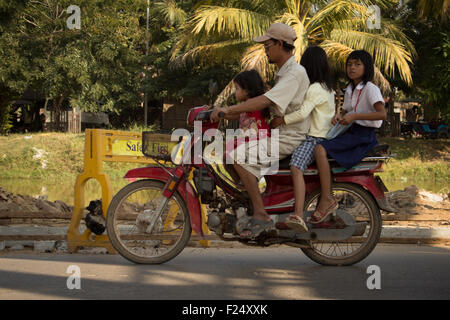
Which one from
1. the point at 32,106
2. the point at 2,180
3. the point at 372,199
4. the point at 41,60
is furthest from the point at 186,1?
the point at 372,199

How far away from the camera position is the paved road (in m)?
5.26

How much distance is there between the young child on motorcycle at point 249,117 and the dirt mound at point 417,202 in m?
4.72

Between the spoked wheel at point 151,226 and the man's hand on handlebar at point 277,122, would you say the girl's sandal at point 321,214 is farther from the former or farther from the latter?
the spoked wheel at point 151,226

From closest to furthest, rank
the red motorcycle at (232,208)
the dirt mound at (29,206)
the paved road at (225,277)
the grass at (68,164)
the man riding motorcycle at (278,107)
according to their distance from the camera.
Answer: the paved road at (225,277) < the man riding motorcycle at (278,107) < the red motorcycle at (232,208) < the dirt mound at (29,206) < the grass at (68,164)

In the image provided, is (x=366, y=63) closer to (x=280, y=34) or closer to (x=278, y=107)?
(x=280, y=34)

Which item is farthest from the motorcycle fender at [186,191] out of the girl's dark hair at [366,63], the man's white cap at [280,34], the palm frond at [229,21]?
the palm frond at [229,21]

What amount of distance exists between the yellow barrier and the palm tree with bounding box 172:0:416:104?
45.1 ft

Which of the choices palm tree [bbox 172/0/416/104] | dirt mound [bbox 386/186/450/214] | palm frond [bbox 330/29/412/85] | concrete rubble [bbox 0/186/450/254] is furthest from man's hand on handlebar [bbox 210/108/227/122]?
palm frond [bbox 330/29/412/85]

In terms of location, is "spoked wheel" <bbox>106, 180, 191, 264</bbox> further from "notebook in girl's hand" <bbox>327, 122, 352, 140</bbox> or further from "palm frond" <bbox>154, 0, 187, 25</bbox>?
"palm frond" <bbox>154, 0, 187, 25</bbox>

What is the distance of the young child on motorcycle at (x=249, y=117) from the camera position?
245 inches

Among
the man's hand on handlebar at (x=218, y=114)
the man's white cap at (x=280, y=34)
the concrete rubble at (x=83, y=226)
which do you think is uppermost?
the man's white cap at (x=280, y=34)

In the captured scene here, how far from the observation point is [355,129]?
6.45 metres

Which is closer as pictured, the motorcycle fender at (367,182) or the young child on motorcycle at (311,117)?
the young child on motorcycle at (311,117)

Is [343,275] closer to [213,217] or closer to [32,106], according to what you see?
[213,217]
